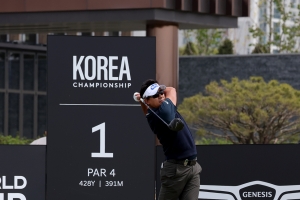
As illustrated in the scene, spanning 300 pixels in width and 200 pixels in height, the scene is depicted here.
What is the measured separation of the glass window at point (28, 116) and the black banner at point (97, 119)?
21.2 m

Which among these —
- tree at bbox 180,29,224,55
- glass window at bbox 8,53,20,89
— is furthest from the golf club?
tree at bbox 180,29,224,55

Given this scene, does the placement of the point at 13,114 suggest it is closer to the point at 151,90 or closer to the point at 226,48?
the point at 226,48

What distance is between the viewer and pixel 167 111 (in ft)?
28.8

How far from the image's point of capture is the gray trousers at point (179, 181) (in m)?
9.07

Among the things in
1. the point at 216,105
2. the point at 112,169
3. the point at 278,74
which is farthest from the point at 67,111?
the point at 278,74

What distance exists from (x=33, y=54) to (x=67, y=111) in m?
21.7

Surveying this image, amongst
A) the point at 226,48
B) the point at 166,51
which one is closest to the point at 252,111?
the point at 166,51

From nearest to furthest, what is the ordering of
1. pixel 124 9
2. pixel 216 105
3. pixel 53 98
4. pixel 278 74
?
pixel 53 98 → pixel 124 9 → pixel 216 105 → pixel 278 74

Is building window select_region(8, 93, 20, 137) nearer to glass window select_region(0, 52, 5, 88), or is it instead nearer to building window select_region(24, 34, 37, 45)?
glass window select_region(0, 52, 5, 88)

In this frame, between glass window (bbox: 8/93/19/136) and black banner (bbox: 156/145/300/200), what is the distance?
20.7 m

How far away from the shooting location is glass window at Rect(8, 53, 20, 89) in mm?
31016

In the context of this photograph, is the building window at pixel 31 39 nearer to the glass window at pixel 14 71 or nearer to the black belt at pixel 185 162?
the glass window at pixel 14 71

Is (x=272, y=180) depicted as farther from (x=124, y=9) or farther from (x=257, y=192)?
(x=124, y=9)

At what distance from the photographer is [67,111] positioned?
10555 mm
